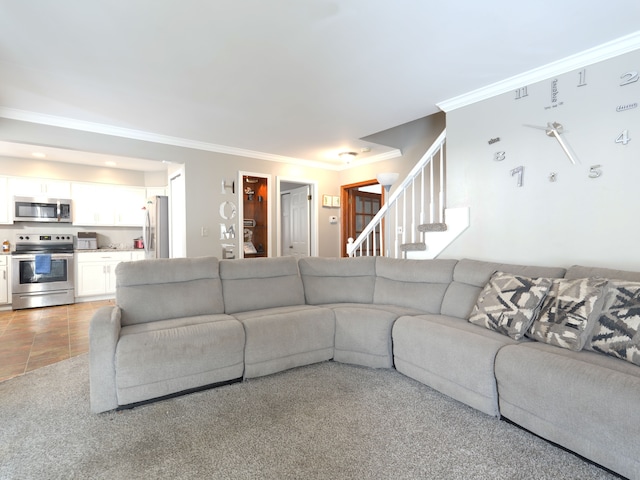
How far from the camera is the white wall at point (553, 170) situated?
2309 millimetres

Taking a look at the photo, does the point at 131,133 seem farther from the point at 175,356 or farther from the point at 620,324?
the point at 620,324

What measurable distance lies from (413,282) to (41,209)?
592 cm

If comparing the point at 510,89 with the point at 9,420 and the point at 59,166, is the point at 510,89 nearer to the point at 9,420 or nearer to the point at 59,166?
the point at 9,420

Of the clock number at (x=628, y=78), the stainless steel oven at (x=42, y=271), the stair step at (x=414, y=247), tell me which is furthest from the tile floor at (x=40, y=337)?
the clock number at (x=628, y=78)

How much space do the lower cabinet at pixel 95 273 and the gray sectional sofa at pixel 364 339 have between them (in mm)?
3761

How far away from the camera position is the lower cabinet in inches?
216

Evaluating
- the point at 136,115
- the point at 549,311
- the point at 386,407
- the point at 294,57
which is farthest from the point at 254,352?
the point at 136,115

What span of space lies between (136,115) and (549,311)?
164 inches

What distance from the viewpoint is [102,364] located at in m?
2.01

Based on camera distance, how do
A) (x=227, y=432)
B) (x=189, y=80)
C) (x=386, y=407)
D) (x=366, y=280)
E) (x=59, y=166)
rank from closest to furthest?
(x=227, y=432)
(x=386, y=407)
(x=189, y=80)
(x=366, y=280)
(x=59, y=166)

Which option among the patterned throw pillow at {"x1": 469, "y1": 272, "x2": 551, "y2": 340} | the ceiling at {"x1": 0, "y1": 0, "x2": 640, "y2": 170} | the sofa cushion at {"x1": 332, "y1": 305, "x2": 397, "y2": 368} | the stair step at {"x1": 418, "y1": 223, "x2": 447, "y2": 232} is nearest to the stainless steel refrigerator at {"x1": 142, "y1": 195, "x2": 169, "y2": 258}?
the ceiling at {"x1": 0, "y1": 0, "x2": 640, "y2": 170}

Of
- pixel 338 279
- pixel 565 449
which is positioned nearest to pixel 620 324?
pixel 565 449

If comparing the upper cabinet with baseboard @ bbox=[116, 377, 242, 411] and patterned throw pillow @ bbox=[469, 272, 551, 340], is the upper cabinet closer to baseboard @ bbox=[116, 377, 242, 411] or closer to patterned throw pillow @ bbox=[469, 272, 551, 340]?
baseboard @ bbox=[116, 377, 242, 411]

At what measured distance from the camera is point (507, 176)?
2.95m
